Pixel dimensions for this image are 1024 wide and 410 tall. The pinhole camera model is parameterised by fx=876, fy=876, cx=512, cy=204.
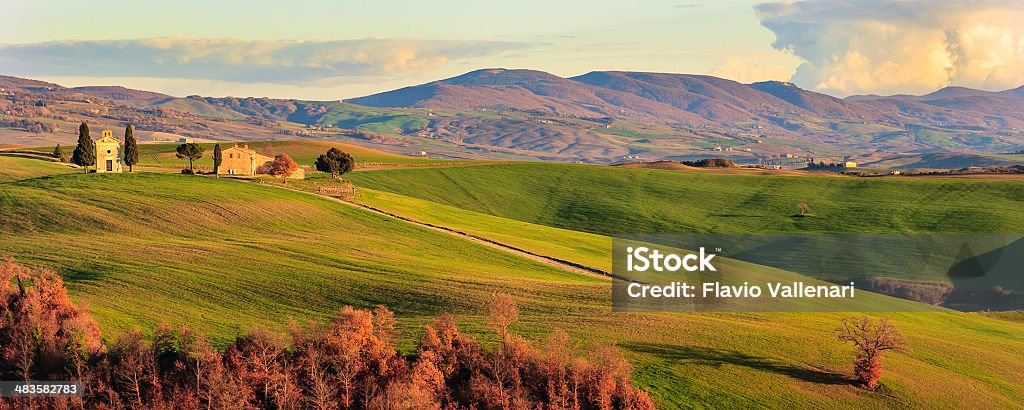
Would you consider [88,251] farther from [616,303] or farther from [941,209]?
[941,209]

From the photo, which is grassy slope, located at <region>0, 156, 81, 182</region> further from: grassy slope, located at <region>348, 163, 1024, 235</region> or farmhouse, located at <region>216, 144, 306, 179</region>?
grassy slope, located at <region>348, 163, 1024, 235</region>

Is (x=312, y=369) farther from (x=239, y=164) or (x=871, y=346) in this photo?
(x=239, y=164)

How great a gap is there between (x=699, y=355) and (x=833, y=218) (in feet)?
Answer: 316

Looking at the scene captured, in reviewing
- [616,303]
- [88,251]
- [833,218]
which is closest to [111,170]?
[88,251]

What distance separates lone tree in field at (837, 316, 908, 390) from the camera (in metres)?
57.2

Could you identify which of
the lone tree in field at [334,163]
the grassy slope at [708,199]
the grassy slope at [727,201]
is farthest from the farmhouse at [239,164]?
the grassy slope at [708,199]

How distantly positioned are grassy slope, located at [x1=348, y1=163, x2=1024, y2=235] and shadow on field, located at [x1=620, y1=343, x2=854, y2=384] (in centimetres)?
7801

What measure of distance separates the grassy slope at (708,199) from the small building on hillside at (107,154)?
129 ft

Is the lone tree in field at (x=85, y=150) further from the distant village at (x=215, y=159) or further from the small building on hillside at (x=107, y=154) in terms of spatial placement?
the small building on hillside at (x=107, y=154)

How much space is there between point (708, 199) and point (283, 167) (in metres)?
79.7

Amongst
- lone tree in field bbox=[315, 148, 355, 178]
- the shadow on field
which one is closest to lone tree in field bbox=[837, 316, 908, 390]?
the shadow on field

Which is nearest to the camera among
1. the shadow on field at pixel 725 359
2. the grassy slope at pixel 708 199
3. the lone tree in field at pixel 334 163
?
the shadow on field at pixel 725 359

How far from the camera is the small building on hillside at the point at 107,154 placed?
128 metres

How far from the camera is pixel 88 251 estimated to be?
260ft
